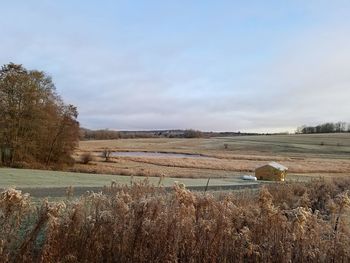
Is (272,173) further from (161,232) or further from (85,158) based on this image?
(85,158)

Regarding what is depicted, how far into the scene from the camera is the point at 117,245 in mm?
5488

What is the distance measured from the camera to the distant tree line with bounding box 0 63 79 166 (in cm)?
4678

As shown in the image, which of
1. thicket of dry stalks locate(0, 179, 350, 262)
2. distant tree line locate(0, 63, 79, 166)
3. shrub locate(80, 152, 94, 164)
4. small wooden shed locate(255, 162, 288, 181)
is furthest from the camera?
shrub locate(80, 152, 94, 164)

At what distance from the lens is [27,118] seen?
4781 cm

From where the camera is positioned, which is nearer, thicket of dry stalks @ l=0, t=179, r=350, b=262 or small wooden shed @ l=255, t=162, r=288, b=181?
thicket of dry stalks @ l=0, t=179, r=350, b=262

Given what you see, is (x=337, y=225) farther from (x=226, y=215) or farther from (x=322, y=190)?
(x=322, y=190)

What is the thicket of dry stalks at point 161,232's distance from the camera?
5.12 meters

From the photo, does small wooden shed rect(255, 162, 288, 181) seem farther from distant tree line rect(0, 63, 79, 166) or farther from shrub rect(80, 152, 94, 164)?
shrub rect(80, 152, 94, 164)

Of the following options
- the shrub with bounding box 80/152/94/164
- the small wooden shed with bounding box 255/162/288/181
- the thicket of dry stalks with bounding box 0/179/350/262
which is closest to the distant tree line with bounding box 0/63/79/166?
the shrub with bounding box 80/152/94/164

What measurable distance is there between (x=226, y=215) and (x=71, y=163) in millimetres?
50257

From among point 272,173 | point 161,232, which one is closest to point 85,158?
point 272,173

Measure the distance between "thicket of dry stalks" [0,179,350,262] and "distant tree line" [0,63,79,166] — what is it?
1688 inches

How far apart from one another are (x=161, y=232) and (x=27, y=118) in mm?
45057

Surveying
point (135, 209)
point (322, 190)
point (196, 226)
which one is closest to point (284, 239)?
point (196, 226)
